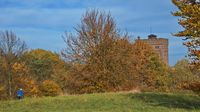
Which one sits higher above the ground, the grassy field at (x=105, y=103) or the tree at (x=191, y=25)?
the tree at (x=191, y=25)

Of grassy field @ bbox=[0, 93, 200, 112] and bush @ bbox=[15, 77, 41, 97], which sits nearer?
grassy field @ bbox=[0, 93, 200, 112]

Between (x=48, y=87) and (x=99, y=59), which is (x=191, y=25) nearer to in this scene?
(x=99, y=59)

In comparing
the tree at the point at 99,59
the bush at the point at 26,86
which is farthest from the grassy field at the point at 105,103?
the bush at the point at 26,86

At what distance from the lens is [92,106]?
23.4 meters

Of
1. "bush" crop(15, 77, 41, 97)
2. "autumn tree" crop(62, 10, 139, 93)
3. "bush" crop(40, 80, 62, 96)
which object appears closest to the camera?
"autumn tree" crop(62, 10, 139, 93)

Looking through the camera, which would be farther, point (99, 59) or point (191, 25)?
point (99, 59)

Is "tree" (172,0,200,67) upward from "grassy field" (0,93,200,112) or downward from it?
upward

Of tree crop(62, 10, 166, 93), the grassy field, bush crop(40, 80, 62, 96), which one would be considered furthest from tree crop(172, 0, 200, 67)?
bush crop(40, 80, 62, 96)

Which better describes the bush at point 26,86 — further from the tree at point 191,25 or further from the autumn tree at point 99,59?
the tree at point 191,25

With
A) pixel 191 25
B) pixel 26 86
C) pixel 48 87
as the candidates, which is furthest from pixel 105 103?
pixel 48 87

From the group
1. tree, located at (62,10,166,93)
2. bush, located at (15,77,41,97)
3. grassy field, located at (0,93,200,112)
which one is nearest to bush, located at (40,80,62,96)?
bush, located at (15,77,41,97)

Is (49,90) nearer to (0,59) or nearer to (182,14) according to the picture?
(0,59)

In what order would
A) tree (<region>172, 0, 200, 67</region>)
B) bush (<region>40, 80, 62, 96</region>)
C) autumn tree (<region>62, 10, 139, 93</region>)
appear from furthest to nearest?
bush (<region>40, 80, 62, 96</region>)
autumn tree (<region>62, 10, 139, 93</region>)
tree (<region>172, 0, 200, 67</region>)

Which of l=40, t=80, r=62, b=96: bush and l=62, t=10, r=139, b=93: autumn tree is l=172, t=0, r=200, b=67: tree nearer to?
l=62, t=10, r=139, b=93: autumn tree
